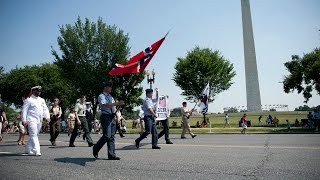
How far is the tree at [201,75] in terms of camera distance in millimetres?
46219

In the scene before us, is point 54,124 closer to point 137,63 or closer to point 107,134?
point 137,63

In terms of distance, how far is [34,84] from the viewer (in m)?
60.4

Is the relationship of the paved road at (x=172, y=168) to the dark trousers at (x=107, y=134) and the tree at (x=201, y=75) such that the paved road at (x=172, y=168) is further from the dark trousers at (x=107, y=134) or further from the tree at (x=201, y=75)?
the tree at (x=201, y=75)

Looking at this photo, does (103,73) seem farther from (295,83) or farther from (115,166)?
(115,166)

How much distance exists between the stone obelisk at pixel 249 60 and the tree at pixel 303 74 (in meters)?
8.37

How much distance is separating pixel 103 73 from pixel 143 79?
8.60 metres

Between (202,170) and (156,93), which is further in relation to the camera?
(156,93)

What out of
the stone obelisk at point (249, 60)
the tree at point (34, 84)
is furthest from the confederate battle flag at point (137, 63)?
the tree at point (34, 84)

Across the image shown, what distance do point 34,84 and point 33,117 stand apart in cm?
5512

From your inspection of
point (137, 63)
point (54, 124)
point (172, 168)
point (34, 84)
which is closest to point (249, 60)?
point (34, 84)

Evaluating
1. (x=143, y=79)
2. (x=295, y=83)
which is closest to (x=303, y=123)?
(x=295, y=83)

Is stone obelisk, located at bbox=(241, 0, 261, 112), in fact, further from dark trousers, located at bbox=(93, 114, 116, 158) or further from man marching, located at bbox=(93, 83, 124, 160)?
dark trousers, located at bbox=(93, 114, 116, 158)

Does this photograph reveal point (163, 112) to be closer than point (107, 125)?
No

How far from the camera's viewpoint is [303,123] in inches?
1264
